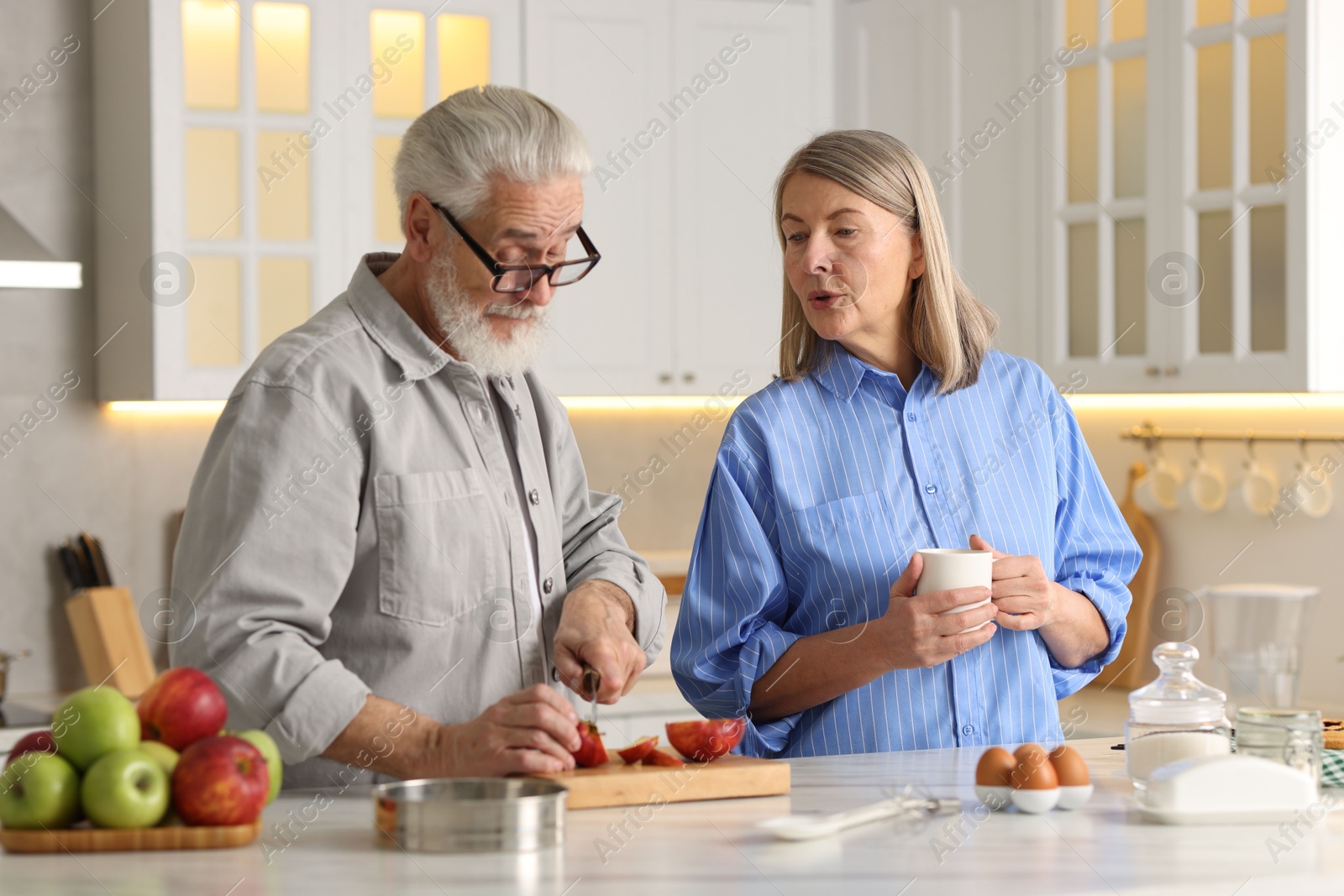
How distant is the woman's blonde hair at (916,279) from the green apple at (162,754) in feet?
2.91

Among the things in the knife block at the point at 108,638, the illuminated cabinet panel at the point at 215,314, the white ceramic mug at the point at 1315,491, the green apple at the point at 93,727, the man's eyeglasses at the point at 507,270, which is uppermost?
the illuminated cabinet panel at the point at 215,314

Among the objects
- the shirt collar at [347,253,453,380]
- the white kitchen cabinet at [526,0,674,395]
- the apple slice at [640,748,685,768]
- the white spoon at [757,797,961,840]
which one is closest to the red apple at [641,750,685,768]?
the apple slice at [640,748,685,768]

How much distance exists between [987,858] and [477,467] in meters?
0.72

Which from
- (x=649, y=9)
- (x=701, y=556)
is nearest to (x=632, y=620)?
(x=701, y=556)

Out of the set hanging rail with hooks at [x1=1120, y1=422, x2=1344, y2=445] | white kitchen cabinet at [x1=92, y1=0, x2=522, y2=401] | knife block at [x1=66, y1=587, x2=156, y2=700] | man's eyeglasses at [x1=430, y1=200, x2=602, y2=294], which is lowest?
knife block at [x1=66, y1=587, x2=156, y2=700]

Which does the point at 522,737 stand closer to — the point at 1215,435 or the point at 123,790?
the point at 123,790

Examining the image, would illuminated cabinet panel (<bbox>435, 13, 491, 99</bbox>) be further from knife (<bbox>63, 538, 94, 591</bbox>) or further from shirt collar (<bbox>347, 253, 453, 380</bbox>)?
shirt collar (<bbox>347, 253, 453, 380</bbox>)

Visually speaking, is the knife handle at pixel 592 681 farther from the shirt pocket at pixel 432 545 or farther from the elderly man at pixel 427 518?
the shirt pocket at pixel 432 545

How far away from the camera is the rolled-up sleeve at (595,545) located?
169 centimetres

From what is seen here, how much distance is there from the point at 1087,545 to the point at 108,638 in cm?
230

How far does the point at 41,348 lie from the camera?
3.31 meters

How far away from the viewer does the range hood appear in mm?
2824

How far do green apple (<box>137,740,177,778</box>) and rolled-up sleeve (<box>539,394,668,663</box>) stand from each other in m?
0.61

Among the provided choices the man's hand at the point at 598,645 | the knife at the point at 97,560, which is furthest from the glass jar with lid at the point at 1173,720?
the knife at the point at 97,560
